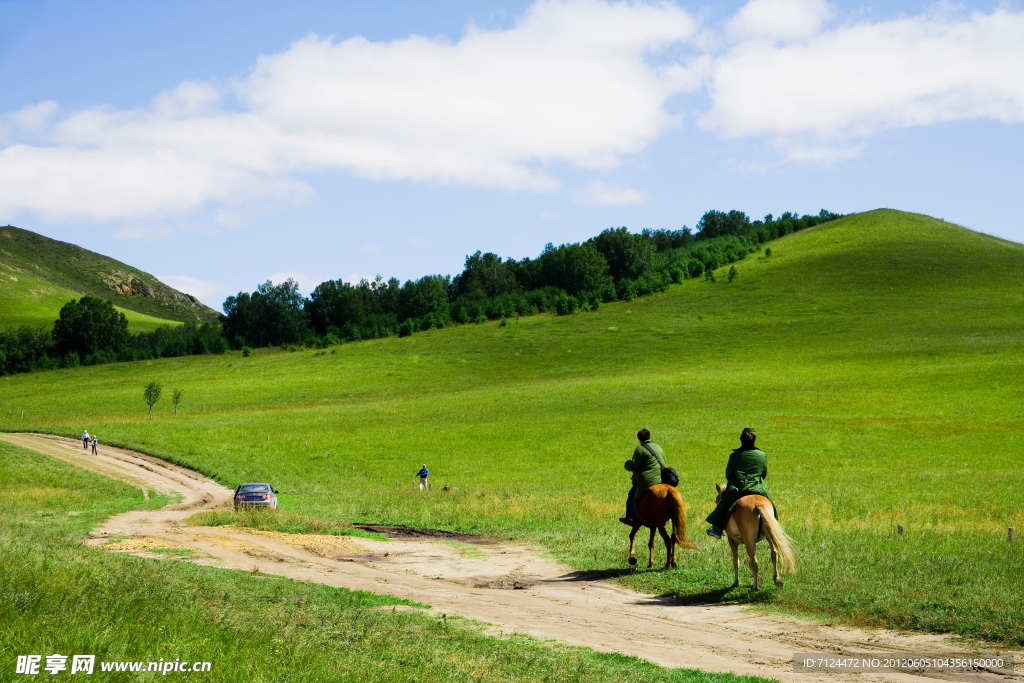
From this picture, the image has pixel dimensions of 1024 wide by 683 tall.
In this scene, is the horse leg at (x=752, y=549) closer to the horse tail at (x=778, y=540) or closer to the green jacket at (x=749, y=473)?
the horse tail at (x=778, y=540)

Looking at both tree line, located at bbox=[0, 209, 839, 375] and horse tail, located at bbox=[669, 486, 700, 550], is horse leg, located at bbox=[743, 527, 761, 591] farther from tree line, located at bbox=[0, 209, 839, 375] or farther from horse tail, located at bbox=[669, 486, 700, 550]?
tree line, located at bbox=[0, 209, 839, 375]

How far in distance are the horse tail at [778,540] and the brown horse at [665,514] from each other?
2418 mm

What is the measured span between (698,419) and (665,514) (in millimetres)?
38850

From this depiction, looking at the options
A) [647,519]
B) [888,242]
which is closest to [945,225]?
[888,242]

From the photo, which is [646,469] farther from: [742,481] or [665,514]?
[742,481]

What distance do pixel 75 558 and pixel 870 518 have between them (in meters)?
22.2

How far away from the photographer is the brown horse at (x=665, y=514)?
16.5 meters

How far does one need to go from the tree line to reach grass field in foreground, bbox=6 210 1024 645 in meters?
8.52

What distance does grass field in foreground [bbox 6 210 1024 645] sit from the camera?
17125 mm

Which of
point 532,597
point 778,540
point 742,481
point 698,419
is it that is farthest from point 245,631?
point 698,419

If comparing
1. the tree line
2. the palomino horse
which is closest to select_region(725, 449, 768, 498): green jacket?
the palomino horse

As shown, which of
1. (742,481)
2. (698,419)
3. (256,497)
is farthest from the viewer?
(698,419)

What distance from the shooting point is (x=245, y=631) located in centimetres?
911

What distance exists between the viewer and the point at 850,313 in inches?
3856
